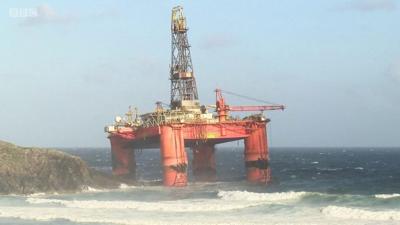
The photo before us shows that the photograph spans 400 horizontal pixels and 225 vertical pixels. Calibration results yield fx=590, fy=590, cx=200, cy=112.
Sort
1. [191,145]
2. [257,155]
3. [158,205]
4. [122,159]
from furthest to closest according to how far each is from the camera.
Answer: [122,159], [191,145], [257,155], [158,205]

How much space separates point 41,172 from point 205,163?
2015 cm

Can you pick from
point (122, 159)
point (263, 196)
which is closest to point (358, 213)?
point (263, 196)

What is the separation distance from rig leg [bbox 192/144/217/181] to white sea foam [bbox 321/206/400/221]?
29712mm

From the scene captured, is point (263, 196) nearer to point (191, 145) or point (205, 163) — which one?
point (191, 145)

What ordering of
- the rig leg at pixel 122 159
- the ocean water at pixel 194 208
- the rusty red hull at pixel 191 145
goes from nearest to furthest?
the ocean water at pixel 194 208 → the rusty red hull at pixel 191 145 → the rig leg at pixel 122 159

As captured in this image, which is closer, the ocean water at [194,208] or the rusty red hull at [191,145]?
the ocean water at [194,208]

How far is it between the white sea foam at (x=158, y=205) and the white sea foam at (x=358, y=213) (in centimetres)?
639

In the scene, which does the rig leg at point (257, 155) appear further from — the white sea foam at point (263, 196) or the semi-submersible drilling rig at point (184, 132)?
the white sea foam at point (263, 196)

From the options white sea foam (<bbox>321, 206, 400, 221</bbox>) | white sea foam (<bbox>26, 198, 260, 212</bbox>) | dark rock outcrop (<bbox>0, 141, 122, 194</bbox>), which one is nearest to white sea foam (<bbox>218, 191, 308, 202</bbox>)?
white sea foam (<bbox>26, 198, 260, 212</bbox>)

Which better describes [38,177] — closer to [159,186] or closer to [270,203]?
[159,186]

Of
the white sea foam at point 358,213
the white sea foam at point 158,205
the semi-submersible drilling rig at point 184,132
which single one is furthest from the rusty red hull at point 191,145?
the white sea foam at point 358,213

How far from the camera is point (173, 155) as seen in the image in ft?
173

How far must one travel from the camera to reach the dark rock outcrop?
170 feet

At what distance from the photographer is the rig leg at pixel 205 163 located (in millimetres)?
66312
